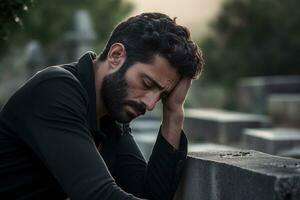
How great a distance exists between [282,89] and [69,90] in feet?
53.7

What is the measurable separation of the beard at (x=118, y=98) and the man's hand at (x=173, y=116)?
29 centimetres

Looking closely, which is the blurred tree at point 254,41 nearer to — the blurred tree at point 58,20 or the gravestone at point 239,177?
the blurred tree at point 58,20

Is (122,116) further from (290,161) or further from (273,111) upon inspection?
(273,111)

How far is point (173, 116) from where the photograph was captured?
3.40m

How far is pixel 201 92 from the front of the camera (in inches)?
1148

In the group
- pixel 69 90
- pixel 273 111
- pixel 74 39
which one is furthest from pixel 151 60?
pixel 74 39

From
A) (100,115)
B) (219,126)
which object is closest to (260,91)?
(219,126)

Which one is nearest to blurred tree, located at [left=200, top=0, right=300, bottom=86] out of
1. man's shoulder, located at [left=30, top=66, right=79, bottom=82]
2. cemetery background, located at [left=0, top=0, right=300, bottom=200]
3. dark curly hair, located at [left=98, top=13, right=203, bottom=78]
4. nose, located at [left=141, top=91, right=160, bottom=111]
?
cemetery background, located at [left=0, top=0, right=300, bottom=200]

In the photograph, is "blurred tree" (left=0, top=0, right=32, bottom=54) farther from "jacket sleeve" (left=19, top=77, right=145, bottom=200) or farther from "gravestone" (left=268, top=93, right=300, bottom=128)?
"gravestone" (left=268, top=93, right=300, bottom=128)

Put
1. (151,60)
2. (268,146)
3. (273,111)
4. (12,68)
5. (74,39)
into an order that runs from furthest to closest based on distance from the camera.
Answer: (12,68), (74,39), (273,111), (268,146), (151,60)

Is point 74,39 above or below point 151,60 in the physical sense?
below

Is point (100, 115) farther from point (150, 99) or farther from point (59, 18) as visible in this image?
point (59, 18)

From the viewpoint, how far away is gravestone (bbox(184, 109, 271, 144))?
486 inches

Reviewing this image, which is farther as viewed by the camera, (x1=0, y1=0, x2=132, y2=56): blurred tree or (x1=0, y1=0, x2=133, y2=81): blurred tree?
(x1=0, y1=0, x2=132, y2=56): blurred tree
